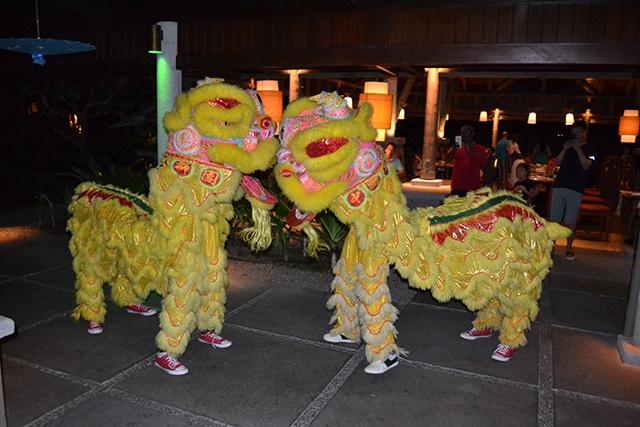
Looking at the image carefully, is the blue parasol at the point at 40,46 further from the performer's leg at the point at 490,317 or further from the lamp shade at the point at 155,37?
the performer's leg at the point at 490,317

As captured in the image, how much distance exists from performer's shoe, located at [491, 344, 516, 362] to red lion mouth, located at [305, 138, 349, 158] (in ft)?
6.42

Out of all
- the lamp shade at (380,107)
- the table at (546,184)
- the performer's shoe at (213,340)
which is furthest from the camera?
the table at (546,184)

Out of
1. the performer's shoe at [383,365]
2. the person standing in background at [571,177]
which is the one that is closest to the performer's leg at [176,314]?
the performer's shoe at [383,365]

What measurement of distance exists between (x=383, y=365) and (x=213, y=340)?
50.4 inches

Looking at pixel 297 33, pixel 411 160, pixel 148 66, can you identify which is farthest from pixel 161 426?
pixel 411 160

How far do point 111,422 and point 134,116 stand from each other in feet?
26.6

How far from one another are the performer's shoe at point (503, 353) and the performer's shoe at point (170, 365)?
2196 millimetres

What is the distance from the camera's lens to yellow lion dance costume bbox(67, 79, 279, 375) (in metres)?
3.29

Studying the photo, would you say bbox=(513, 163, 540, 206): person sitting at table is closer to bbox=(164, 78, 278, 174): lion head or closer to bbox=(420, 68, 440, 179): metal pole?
bbox=(420, 68, 440, 179): metal pole

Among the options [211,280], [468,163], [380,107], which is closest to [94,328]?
[211,280]

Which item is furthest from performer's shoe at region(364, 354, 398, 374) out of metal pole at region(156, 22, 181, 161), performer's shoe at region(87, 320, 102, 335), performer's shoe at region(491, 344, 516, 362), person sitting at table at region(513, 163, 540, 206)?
metal pole at region(156, 22, 181, 161)

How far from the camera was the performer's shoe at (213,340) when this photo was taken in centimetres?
386

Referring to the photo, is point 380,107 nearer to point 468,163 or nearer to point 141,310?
point 468,163

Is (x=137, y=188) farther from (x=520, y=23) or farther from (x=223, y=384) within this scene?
(x=520, y=23)
